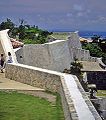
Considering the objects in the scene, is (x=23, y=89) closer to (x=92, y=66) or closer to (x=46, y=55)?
(x=46, y=55)

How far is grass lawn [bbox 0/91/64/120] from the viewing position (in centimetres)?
1254

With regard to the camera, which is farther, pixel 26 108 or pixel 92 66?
pixel 92 66

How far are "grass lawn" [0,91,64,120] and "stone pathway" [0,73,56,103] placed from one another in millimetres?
342

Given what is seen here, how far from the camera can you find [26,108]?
44.7 ft

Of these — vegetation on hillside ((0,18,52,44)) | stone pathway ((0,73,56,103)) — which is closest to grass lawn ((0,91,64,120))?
stone pathway ((0,73,56,103))

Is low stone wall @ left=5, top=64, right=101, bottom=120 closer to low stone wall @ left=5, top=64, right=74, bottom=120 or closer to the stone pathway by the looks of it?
low stone wall @ left=5, top=64, right=74, bottom=120

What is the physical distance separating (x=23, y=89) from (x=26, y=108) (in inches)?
124

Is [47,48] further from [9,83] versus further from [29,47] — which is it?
[9,83]

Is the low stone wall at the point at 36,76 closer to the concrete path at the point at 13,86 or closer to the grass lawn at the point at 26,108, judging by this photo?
the concrete path at the point at 13,86

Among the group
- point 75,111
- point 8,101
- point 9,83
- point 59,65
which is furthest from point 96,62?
point 75,111

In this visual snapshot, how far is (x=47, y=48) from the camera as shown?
104ft

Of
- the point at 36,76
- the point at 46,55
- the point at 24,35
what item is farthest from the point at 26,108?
the point at 24,35

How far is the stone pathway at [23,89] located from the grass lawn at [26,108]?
342 mm

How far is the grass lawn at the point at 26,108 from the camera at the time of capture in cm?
1254
